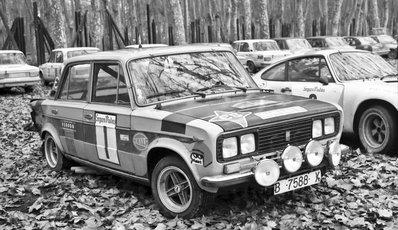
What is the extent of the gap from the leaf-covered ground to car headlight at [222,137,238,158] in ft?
2.43

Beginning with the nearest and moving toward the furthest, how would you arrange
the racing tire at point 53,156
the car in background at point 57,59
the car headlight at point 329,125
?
the car headlight at point 329,125 → the racing tire at point 53,156 → the car in background at point 57,59

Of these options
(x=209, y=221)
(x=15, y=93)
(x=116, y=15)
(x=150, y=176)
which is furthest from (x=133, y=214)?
(x=116, y=15)

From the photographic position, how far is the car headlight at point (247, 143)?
4.28m

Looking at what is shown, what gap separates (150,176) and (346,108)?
11.3 ft

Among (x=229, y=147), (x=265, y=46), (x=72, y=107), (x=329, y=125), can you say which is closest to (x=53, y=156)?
(x=72, y=107)

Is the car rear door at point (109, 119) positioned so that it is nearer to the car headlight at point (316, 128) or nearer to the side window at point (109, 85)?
the side window at point (109, 85)

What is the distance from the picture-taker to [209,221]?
4570 millimetres

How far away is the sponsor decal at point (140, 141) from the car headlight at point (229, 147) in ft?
3.24

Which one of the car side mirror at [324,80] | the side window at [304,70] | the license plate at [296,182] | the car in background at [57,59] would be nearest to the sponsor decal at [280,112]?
the license plate at [296,182]

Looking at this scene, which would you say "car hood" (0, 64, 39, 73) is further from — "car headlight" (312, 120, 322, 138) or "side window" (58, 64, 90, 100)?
"car headlight" (312, 120, 322, 138)

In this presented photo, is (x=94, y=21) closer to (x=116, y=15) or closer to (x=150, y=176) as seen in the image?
(x=116, y=15)

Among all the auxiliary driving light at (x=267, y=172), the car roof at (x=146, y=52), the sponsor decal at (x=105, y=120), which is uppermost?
the car roof at (x=146, y=52)

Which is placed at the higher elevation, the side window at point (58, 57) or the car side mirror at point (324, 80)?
the side window at point (58, 57)

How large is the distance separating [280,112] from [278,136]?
0.24 meters
